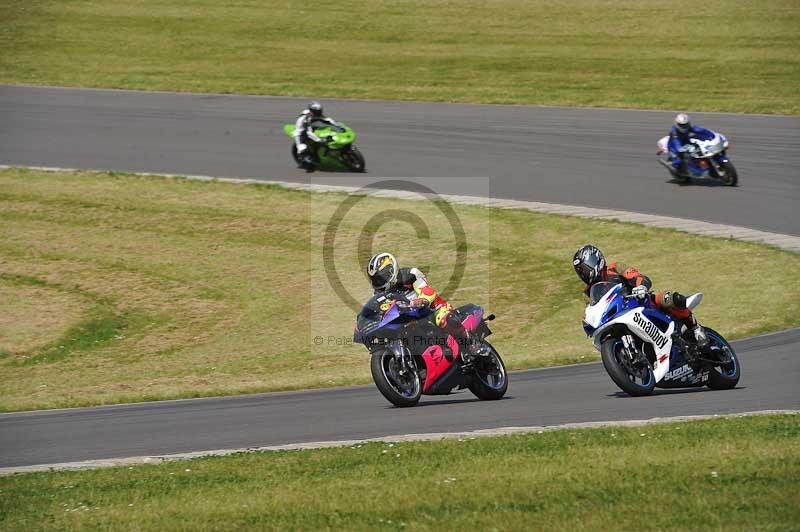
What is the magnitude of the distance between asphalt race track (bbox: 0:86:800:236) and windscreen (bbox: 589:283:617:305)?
1200 cm

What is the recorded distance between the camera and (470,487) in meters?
8.80

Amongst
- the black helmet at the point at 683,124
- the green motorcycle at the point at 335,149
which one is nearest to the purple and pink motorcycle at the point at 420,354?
the black helmet at the point at 683,124

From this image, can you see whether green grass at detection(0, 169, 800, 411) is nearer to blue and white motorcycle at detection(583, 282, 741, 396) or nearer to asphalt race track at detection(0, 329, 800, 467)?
asphalt race track at detection(0, 329, 800, 467)

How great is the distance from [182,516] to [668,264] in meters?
14.9

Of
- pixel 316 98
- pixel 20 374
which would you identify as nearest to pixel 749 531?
pixel 20 374

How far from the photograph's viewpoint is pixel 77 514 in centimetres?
870

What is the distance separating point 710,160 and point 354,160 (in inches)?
359

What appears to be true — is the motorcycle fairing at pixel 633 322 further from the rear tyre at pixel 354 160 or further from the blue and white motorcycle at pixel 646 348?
the rear tyre at pixel 354 160

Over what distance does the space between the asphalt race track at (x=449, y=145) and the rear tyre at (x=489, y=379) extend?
12118 mm

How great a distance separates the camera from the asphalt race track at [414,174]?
40.1 ft

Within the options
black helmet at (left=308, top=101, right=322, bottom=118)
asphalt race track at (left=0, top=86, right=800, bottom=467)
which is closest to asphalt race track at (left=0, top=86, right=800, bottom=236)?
asphalt race track at (left=0, top=86, right=800, bottom=467)

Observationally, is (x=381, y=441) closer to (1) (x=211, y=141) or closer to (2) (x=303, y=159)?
(2) (x=303, y=159)

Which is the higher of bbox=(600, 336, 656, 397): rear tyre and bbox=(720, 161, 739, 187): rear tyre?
bbox=(720, 161, 739, 187): rear tyre

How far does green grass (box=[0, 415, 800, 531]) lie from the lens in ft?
26.1
